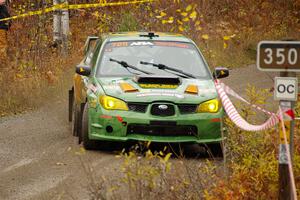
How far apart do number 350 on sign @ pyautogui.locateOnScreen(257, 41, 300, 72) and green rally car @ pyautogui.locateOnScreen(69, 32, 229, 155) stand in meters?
4.58

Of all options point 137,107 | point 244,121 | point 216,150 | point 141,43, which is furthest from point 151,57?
point 244,121

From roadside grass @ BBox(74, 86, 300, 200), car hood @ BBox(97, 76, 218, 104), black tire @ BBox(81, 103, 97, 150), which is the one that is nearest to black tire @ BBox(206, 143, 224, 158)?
car hood @ BBox(97, 76, 218, 104)

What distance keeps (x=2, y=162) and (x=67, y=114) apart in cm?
479

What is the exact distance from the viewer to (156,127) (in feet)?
35.3

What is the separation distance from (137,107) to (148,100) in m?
0.18

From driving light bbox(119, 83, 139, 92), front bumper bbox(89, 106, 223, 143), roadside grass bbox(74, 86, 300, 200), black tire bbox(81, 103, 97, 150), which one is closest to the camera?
roadside grass bbox(74, 86, 300, 200)

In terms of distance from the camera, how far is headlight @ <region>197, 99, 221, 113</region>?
35.8 feet

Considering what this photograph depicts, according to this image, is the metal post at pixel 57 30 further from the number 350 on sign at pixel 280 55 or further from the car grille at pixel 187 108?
the number 350 on sign at pixel 280 55

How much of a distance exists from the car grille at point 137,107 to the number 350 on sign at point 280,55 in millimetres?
4671

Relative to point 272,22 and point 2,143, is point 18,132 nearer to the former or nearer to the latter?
point 2,143

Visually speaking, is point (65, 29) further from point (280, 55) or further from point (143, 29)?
point (280, 55)

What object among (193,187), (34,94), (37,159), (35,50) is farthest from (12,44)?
(193,187)

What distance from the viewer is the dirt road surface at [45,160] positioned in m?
8.77

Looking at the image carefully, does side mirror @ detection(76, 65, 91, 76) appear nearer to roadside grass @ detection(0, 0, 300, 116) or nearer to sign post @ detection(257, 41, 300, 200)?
roadside grass @ detection(0, 0, 300, 116)
